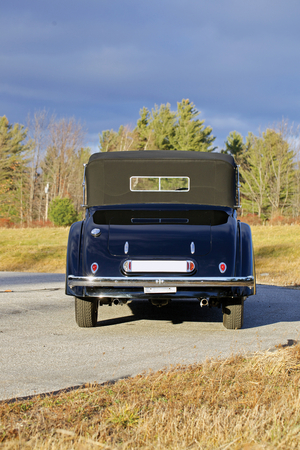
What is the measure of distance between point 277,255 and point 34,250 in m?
10.2

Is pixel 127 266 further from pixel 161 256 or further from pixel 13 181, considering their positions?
pixel 13 181

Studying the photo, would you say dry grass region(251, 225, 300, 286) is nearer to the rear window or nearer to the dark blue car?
the rear window

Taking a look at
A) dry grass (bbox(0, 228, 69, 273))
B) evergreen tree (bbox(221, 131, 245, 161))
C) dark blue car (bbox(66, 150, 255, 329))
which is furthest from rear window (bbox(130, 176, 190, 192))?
evergreen tree (bbox(221, 131, 245, 161))

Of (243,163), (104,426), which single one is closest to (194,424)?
(104,426)

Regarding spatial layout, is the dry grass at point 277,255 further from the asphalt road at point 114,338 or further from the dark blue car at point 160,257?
the dark blue car at point 160,257

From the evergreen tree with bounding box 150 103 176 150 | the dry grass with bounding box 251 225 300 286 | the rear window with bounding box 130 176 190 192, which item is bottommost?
the dry grass with bounding box 251 225 300 286

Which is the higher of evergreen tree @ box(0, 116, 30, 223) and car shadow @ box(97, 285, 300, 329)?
evergreen tree @ box(0, 116, 30, 223)

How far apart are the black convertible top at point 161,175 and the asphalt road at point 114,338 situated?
1.63 m

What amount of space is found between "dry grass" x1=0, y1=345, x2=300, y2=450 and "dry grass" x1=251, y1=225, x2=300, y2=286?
9106mm

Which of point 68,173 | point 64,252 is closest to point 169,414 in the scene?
point 64,252

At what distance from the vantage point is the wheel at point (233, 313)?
563 cm

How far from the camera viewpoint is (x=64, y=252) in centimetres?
2019

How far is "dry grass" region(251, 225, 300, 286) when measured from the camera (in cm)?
1377

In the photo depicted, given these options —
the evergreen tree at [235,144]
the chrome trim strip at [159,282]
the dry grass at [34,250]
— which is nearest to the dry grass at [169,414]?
the chrome trim strip at [159,282]
